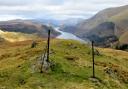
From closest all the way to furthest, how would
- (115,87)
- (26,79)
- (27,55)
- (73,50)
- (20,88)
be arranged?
(20,88)
(26,79)
(115,87)
(27,55)
(73,50)

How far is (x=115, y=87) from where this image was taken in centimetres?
6912

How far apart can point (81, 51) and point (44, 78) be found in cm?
2538

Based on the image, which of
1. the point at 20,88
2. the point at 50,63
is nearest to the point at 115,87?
the point at 50,63

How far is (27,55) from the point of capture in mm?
82688

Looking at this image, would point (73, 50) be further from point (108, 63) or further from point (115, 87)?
point (115, 87)

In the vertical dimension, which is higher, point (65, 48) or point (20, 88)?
point (65, 48)

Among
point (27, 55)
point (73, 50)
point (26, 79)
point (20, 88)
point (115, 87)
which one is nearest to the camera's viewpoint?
point (20, 88)

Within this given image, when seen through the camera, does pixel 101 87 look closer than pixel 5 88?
No

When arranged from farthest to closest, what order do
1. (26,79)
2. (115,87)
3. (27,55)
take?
1. (27,55)
2. (115,87)
3. (26,79)

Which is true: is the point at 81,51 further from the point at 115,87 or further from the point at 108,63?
the point at 115,87

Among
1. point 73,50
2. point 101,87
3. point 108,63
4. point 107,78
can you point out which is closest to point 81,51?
point 73,50

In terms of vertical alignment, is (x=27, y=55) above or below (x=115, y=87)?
above

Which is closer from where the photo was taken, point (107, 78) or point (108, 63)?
point (107, 78)

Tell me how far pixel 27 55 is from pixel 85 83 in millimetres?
21187
